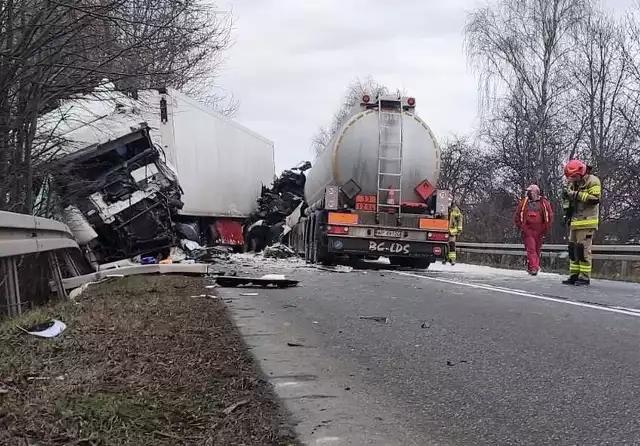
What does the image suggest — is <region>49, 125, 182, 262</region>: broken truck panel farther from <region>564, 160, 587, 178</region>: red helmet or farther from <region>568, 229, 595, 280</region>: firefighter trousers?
<region>568, 229, 595, 280</region>: firefighter trousers

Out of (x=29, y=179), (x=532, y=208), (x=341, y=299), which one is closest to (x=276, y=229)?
(x=532, y=208)

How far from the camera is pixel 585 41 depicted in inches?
998

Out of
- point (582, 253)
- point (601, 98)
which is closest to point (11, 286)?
point (582, 253)

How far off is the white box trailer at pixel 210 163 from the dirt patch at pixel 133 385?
25.0 feet

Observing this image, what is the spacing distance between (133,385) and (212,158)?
516 inches

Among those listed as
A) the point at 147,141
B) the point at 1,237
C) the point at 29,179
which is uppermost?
the point at 147,141

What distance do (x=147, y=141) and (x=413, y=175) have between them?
16.3 feet

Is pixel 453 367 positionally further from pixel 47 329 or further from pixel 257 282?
pixel 257 282

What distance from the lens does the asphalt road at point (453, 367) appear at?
104 inches

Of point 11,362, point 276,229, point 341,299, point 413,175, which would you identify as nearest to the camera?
point 11,362

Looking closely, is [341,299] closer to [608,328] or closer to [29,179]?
[608,328]

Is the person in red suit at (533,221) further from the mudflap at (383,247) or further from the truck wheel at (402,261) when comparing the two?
the truck wheel at (402,261)

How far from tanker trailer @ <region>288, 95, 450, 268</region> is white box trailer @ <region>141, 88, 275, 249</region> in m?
3.19

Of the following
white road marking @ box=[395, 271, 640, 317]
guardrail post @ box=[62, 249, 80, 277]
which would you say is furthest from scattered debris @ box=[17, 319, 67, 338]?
white road marking @ box=[395, 271, 640, 317]
